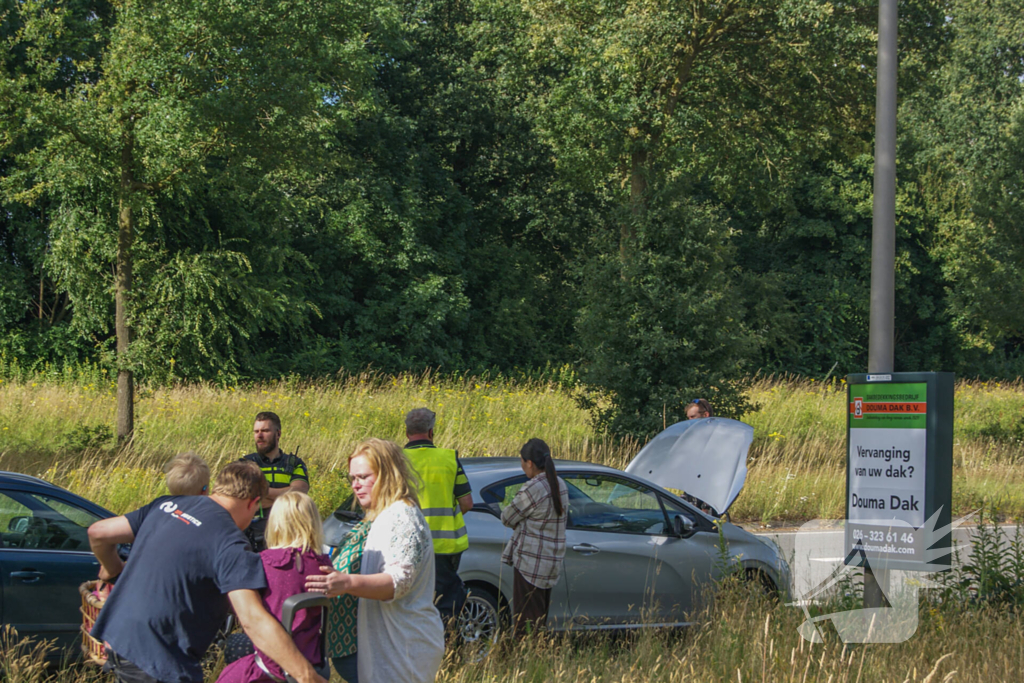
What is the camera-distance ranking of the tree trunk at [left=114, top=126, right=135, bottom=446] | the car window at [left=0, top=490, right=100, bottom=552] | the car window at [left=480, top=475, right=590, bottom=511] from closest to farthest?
the car window at [left=0, top=490, right=100, bottom=552], the car window at [left=480, top=475, right=590, bottom=511], the tree trunk at [left=114, top=126, right=135, bottom=446]

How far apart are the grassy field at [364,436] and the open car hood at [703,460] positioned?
3676 millimetres

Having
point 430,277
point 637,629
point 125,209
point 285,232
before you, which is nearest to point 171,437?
point 125,209

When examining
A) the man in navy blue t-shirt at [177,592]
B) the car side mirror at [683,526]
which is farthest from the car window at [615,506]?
the man in navy blue t-shirt at [177,592]

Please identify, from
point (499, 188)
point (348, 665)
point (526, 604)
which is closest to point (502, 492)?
point (526, 604)

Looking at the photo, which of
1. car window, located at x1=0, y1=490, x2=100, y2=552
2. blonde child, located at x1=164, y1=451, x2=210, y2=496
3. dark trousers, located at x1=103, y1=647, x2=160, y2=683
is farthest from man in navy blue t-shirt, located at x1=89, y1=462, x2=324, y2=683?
car window, located at x1=0, y1=490, x2=100, y2=552

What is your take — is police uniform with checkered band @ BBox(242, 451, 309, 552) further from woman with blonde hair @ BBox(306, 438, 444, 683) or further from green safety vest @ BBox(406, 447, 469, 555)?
woman with blonde hair @ BBox(306, 438, 444, 683)

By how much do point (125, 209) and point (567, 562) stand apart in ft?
26.0

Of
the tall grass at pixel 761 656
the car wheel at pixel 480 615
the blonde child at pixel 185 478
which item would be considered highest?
the blonde child at pixel 185 478

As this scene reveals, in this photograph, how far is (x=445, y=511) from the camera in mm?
5637

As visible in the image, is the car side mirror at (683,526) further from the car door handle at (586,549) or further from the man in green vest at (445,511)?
the man in green vest at (445,511)

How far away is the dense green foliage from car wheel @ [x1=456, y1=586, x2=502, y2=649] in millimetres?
6804

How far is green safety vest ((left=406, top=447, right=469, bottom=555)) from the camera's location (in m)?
5.62

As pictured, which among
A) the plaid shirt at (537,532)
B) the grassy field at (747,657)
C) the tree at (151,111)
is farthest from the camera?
the tree at (151,111)

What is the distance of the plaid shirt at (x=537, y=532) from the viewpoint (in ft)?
19.9
